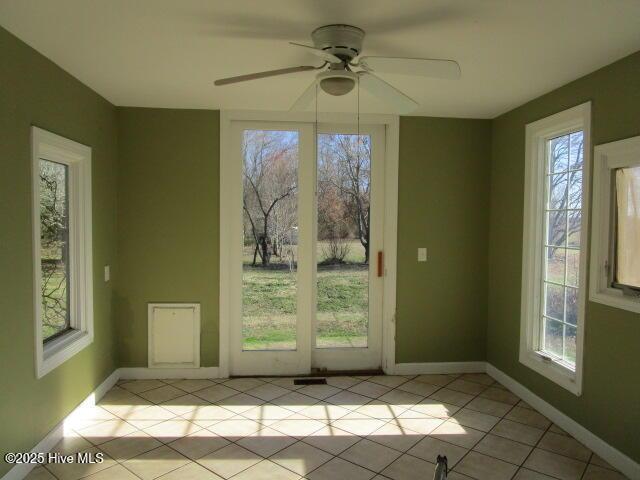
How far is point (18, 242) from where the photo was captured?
2473 millimetres

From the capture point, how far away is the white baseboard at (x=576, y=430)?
263 cm

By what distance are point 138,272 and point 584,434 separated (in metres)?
3.52

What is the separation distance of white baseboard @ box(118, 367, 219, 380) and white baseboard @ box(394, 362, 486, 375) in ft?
5.48

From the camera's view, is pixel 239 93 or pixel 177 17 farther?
pixel 239 93

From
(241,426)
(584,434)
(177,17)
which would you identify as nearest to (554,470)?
(584,434)

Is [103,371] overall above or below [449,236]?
below

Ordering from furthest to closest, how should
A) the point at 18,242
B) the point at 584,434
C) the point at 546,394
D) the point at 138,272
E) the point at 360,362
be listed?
the point at 360,362, the point at 138,272, the point at 546,394, the point at 584,434, the point at 18,242

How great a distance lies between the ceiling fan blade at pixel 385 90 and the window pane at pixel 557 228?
1523 mm

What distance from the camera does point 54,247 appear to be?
306 centimetres

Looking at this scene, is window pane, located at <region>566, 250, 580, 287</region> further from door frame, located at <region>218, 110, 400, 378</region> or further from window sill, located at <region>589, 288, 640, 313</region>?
door frame, located at <region>218, 110, 400, 378</region>

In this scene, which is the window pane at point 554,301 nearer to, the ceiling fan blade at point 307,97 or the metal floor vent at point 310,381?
the metal floor vent at point 310,381

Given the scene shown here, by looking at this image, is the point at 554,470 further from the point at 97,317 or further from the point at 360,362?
the point at 97,317

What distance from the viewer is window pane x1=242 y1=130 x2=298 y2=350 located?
417cm

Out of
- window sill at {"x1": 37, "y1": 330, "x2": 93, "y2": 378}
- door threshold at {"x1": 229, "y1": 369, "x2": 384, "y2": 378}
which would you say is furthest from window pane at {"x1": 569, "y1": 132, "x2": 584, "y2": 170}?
window sill at {"x1": 37, "y1": 330, "x2": 93, "y2": 378}
